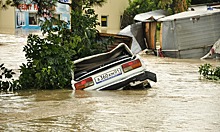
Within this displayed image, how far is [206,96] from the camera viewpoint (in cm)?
667

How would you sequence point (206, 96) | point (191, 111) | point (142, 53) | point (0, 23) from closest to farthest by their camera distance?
point (191, 111) → point (206, 96) → point (142, 53) → point (0, 23)

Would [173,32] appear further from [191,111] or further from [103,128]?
[103,128]

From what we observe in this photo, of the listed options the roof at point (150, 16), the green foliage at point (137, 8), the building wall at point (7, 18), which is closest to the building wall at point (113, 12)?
the green foliage at point (137, 8)

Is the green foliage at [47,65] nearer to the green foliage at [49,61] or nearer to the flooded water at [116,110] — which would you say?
the green foliage at [49,61]

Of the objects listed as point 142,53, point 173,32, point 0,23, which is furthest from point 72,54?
Result: point 0,23

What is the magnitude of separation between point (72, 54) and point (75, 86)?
30.4 inches

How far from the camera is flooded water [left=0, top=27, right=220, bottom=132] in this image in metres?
4.18

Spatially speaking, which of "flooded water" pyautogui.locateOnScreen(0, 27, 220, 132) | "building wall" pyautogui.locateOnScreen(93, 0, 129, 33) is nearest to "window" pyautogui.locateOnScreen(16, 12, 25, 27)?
"building wall" pyautogui.locateOnScreen(93, 0, 129, 33)

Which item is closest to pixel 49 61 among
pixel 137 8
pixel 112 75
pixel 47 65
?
pixel 47 65

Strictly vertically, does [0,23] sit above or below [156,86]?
above

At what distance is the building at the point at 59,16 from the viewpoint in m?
35.1

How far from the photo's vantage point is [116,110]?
Result: 16.8ft

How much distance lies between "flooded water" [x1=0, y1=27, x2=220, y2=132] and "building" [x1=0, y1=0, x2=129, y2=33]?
24.2 meters

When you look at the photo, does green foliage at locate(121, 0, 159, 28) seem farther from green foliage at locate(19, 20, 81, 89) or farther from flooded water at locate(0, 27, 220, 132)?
green foliage at locate(19, 20, 81, 89)
